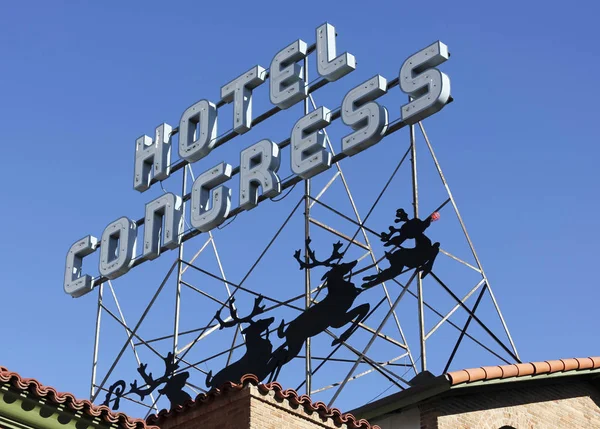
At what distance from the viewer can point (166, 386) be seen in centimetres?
2639

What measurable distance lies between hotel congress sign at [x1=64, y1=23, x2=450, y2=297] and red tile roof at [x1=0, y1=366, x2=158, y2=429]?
1121 centimetres

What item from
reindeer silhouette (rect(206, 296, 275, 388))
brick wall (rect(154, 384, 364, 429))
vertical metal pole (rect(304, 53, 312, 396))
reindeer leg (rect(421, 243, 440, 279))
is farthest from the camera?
reindeer silhouette (rect(206, 296, 275, 388))

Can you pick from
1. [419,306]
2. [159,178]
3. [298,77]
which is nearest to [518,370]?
[419,306]

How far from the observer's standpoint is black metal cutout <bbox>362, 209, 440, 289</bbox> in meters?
22.7

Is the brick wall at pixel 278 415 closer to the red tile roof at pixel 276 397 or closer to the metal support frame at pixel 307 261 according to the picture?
the red tile roof at pixel 276 397

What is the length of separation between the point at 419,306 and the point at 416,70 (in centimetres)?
536

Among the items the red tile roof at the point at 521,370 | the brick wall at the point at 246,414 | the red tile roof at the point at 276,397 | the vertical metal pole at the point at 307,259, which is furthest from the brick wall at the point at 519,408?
the vertical metal pole at the point at 307,259

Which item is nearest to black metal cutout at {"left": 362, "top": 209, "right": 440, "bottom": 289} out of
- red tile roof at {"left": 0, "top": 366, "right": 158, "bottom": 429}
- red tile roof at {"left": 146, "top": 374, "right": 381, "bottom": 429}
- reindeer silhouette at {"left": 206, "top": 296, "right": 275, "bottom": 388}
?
reindeer silhouette at {"left": 206, "top": 296, "right": 275, "bottom": 388}

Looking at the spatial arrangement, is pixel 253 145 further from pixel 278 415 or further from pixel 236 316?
pixel 278 415

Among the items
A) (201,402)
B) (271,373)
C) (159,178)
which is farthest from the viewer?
(159,178)

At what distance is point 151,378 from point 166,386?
1.74ft

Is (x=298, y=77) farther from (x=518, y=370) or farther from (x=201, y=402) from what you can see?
(x=201, y=402)

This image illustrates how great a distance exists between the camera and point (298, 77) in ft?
91.4

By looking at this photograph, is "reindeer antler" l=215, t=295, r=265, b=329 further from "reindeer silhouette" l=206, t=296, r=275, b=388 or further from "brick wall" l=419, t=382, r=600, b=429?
"brick wall" l=419, t=382, r=600, b=429
